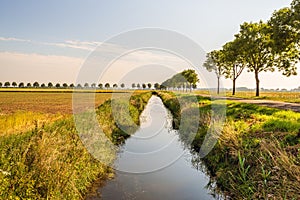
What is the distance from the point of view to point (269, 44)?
35594mm

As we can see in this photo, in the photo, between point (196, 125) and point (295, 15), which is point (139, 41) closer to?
point (196, 125)

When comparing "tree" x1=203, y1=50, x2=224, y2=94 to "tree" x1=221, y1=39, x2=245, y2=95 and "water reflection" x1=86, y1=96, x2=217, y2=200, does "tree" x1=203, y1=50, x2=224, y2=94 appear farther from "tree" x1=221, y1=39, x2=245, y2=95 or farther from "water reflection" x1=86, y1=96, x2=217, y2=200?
"water reflection" x1=86, y1=96, x2=217, y2=200

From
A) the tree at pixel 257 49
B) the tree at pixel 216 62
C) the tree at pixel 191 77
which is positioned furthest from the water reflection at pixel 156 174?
the tree at pixel 191 77

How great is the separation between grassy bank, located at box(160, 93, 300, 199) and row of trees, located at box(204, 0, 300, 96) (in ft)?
50.9

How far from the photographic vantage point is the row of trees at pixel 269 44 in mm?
25391

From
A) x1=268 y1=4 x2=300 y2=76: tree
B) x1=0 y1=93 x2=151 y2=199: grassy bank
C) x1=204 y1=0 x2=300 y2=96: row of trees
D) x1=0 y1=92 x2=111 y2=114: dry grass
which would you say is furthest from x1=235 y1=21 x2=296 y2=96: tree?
x1=0 y1=93 x2=151 y2=199: grassy bank

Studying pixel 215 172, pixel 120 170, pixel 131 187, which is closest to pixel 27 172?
pixel 131 187

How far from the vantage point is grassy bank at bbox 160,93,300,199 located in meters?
6.04

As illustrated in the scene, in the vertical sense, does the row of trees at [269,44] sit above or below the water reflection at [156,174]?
above

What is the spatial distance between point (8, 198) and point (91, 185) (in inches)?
148

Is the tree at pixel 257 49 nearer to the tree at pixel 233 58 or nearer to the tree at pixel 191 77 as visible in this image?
the tree at pixel 233 58

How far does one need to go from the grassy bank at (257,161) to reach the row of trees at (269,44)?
15521 millimetres

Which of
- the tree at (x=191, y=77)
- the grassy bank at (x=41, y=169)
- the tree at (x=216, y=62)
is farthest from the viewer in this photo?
the tree at (x=191, y=77)

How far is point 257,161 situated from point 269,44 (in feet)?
106
